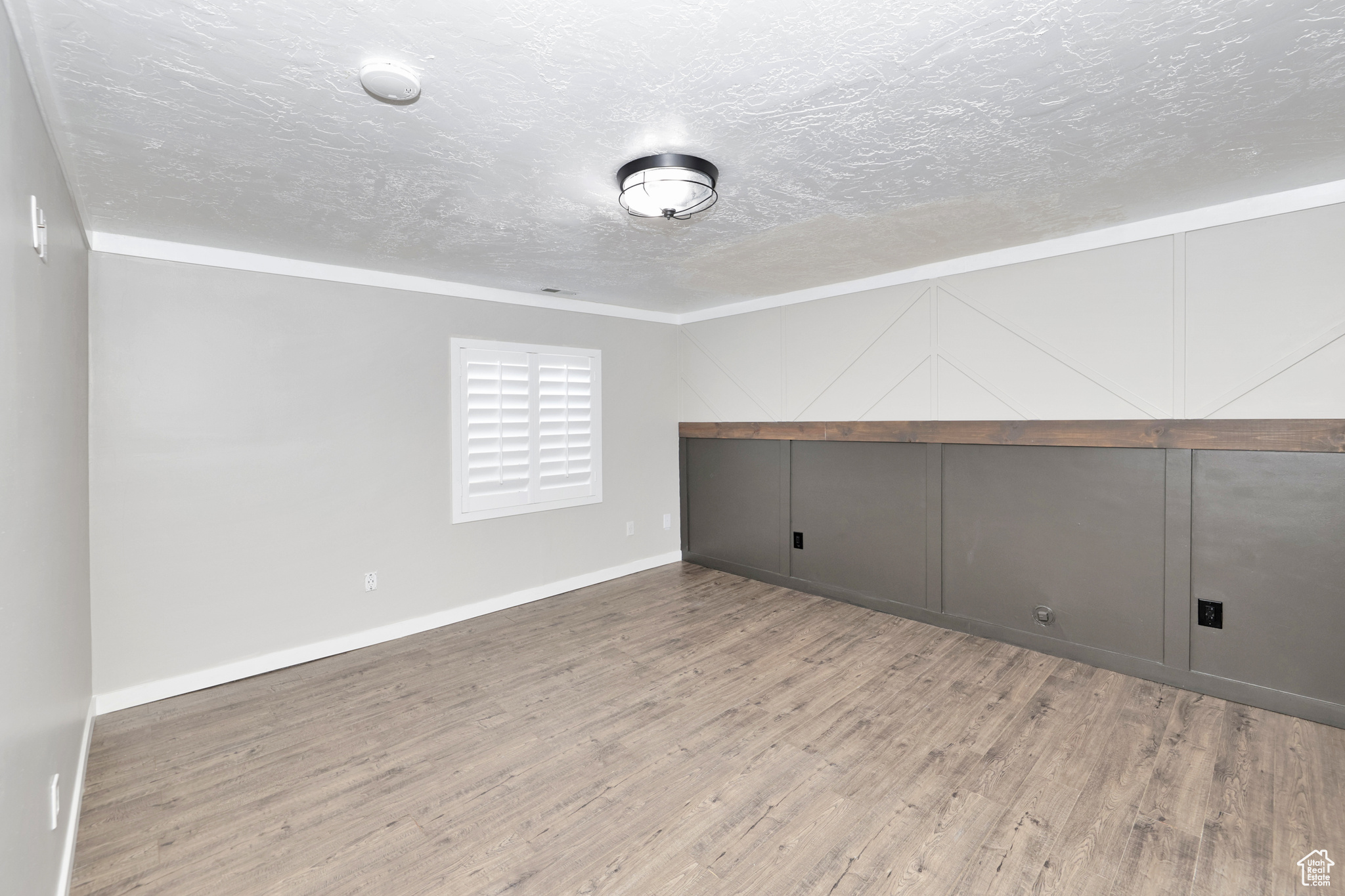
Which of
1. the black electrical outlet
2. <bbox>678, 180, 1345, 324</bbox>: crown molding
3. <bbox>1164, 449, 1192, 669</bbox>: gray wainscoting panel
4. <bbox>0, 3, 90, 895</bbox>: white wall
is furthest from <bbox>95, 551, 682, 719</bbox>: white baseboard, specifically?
the black electrical outlet

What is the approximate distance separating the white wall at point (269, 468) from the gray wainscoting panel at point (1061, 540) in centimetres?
317

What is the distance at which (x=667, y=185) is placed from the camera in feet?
7.31

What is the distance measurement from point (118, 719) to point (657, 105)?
3813 mm

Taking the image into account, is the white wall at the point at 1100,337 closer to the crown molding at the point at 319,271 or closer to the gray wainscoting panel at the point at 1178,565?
the gray wainscoting panel at the point at 1178,565

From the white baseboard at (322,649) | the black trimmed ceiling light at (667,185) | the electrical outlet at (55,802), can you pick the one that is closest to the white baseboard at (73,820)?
the electrical outlet at (55,802)

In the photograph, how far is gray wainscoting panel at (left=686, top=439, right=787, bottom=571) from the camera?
4945 millimetres

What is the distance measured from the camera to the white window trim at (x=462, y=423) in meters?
4.12

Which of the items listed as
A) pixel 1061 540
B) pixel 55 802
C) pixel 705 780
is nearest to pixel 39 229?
pixel 55 802

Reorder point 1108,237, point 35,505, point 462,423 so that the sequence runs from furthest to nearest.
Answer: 1. point 462,423
2. point 1108,237
3. point 35,505

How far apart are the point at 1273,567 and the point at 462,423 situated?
186 inches

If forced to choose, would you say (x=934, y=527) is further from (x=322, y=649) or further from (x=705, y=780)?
(x=322, y=649)

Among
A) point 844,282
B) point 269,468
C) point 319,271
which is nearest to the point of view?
point 269,468

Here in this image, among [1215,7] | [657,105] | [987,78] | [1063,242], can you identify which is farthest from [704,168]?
[1063,242]

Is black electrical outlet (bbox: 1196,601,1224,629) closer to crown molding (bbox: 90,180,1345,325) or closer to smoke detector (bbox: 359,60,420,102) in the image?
crown molding (bbox: 90,180,1345,325)
